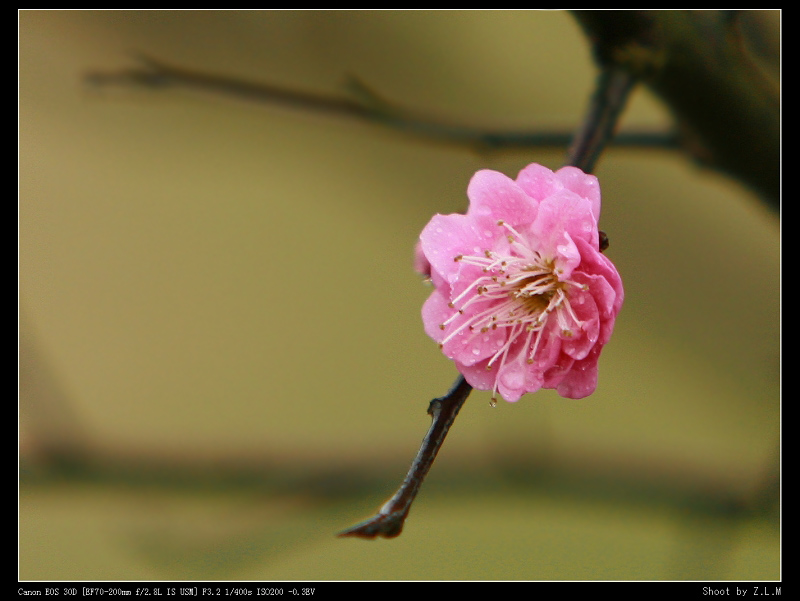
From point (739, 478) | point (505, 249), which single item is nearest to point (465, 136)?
point (505, 249)

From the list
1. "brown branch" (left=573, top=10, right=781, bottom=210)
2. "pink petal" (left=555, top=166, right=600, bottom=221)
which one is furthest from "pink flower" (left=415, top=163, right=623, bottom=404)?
"brown branch" (left=573, top=10, right=781, bottom=210)

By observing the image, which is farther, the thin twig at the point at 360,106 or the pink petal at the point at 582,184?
the thin twig at the point at 360,106

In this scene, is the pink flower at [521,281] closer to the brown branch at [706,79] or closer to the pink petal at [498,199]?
the pink petal at [498,199]

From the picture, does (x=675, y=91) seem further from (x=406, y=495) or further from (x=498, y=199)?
(x=406, y=495)

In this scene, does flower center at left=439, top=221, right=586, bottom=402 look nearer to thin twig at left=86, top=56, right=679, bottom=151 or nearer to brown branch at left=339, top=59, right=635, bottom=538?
brown branch at left=339, top=59, right=635, bottom=538

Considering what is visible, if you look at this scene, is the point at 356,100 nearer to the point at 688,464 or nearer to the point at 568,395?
the point at 568,395

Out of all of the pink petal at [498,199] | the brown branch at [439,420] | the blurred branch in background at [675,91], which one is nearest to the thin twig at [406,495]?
the brown branch at [439,420]

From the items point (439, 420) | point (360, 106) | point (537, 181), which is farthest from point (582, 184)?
point (360, 106)
